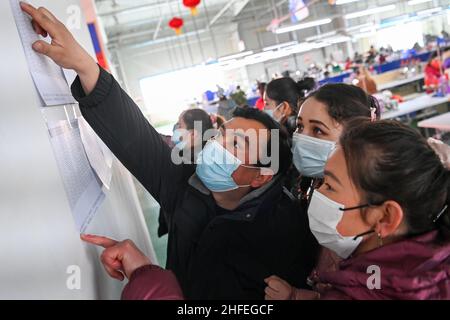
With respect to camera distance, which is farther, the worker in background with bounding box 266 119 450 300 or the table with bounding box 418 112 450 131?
the table with bounding box 418 112 450 131

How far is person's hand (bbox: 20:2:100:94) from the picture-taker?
93 cm

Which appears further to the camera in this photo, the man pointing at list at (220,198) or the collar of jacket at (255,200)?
the collar of jacket at (255,200)

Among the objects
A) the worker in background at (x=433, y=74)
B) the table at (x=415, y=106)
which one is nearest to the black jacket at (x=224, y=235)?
the table at (x=415, y=106)

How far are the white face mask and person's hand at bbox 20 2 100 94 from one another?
83 centimetres

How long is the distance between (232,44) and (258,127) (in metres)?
19.8

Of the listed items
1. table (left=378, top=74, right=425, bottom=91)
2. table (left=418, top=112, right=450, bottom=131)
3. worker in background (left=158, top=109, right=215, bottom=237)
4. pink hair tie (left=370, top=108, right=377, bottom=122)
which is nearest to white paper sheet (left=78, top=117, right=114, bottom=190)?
pink hair tie (left=370, top=108, right=377, bottom=122)

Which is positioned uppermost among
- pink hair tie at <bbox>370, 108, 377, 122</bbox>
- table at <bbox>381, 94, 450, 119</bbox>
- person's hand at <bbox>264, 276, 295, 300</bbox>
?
pink hair tie at <bbox>370, 108, 377, 122</bbox>

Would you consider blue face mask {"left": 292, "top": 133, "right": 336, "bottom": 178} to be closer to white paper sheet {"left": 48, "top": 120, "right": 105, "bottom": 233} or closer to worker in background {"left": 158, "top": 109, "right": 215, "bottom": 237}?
white paper sheet {"left": 48, "top": 120, "right": 105, "bottom": 233}

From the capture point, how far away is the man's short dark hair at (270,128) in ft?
5.68

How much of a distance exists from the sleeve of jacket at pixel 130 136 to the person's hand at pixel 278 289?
564 millimetres

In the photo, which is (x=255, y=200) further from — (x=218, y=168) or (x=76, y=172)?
(x=76, y=172)

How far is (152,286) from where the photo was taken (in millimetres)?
829

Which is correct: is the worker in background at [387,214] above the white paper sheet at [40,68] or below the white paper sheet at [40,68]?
below

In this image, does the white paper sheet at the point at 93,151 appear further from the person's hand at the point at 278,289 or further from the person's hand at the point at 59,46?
the person's hand at the point at 278,289
